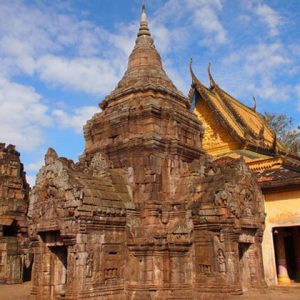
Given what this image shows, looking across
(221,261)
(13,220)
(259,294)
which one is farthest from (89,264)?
(13,220)

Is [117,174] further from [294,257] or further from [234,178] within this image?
[294,257]

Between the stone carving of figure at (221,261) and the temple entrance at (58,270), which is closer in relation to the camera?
the stone carving of figure at (221,261)

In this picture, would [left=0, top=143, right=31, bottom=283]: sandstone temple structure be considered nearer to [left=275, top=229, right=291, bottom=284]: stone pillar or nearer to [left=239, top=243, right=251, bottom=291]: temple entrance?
[left=239, top=243, right=251, bottom=291]: temple entrance

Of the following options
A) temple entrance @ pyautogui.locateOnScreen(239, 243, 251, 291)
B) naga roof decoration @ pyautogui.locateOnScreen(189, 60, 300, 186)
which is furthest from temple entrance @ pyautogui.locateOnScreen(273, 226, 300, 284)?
temple entrance @ pyautogui.locateOnScreen(239, 243, 251, 291)

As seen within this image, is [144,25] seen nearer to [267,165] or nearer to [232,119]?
[267,165]

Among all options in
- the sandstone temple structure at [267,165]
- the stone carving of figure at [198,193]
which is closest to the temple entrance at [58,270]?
the stone carving of figure at [198,193]

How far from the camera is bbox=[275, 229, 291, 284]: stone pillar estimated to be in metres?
16.7

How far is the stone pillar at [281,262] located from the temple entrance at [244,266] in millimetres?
4367

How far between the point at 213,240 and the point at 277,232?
7.47 metres

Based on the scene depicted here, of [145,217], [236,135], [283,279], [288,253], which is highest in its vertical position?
[236,135]

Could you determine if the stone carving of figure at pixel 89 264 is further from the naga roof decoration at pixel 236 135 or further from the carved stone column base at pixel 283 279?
the naga roof decoration at pixel 236 135

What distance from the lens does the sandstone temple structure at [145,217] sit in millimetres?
11281

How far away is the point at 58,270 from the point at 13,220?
1041cm

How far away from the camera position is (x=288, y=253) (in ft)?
68.7
